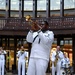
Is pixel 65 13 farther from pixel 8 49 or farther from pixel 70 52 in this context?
pixel 8 49

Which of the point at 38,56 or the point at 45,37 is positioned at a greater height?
the point at 45,37

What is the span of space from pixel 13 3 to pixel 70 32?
639 centimetres

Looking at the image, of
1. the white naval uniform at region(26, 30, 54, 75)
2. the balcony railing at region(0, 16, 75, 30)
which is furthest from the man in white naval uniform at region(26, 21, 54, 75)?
the balcony railing at region(0, 16, 75, 30)

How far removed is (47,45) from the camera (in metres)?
5.82

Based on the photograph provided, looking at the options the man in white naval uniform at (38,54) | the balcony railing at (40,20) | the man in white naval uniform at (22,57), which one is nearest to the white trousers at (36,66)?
the man in white naval uniform at (38,54)

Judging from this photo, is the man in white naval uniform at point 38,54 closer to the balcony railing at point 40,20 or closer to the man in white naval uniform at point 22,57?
the man in white naval uniform at point 22,57

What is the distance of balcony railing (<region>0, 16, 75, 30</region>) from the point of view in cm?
2394

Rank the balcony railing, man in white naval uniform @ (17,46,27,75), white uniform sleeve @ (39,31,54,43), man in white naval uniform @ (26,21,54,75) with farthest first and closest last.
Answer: the balcony railing → man in white naval uniform @ (17,46,27,75) → man in white naval uniform @ (26,21,54,75) → white uniform sleeve @ (39,31,54,43)

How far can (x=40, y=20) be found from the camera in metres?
24.6

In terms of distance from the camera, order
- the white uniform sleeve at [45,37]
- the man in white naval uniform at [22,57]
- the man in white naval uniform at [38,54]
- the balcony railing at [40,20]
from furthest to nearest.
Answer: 1. the balcony railing at [40,20]
2. the man in white naval uniform at [22,57]
3. the man in white naval uniform at [38,54]
4. the white uniform sleeve at [45,37]

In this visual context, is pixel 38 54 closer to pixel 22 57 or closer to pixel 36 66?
pixel 36 66

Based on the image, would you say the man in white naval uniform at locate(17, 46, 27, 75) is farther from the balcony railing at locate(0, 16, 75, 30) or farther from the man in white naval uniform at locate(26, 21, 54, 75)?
the man in white naval uniform at locate(26, 21, 54, 75)

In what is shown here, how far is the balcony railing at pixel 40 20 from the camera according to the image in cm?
2394

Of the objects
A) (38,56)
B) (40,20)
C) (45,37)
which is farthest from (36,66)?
(40,20)
